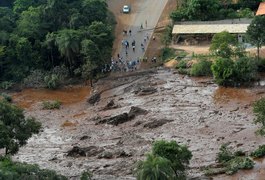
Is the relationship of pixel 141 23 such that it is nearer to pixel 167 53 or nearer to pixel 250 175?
pixel 167 53

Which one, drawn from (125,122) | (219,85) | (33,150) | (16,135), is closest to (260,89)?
(219,85)

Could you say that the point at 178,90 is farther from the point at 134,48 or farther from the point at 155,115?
the point at 134,48

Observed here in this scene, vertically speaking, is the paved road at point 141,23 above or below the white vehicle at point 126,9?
below

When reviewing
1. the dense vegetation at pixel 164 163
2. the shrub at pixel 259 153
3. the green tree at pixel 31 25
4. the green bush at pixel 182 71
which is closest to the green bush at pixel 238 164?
the shrub at pixel 259 153

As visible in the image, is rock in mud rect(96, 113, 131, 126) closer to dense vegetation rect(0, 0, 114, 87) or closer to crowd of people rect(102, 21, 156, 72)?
dense vegetation rect(0, 0, 114, 87)

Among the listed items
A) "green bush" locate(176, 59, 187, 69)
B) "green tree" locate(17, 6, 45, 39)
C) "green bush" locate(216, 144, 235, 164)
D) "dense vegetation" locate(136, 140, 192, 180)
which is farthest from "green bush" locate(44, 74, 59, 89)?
"dense vegetation" locate(136, 140, 192, 180)

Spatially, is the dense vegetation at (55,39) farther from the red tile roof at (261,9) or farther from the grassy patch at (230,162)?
the grassy patch at (230,162)
